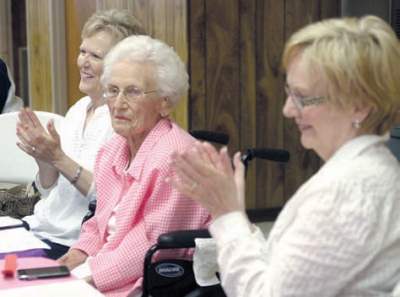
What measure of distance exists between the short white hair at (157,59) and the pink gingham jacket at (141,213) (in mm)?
134

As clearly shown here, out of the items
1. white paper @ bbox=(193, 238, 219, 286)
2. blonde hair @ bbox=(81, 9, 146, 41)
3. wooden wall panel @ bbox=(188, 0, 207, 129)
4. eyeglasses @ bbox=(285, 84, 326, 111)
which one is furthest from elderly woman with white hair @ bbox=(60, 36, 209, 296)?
wooden wall panel @ bbox=(188, 0, 207, 129)

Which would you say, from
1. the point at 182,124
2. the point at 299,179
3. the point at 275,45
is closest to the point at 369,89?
the point at 182,124

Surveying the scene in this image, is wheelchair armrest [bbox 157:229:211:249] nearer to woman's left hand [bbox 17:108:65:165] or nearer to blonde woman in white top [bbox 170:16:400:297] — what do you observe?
blonde woman in white top [bbox 170:16:400:297]

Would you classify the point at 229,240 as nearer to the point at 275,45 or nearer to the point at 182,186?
the point at 182,186

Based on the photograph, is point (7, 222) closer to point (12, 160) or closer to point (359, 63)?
point (12, 160)

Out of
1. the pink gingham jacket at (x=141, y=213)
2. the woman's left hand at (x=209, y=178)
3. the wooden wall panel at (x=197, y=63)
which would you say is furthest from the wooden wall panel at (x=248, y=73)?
the woman's left hand at (x=209, y=178)

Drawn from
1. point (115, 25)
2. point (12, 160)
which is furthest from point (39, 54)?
point (115, 25)

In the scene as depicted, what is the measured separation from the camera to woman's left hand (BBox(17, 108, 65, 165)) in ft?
7.84

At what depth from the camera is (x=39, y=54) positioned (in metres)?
5.82

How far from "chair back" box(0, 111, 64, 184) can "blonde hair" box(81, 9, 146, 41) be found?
26.9 inches

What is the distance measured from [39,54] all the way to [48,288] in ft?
15.3

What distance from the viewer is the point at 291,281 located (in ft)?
4.16

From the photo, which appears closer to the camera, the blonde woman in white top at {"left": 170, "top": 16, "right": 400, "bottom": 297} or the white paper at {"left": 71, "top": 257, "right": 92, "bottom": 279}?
the blonde woman in white top at {"left": 170, "top": 16, "right": 400, "bottom": 297}

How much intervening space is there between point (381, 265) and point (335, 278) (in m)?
0.09
